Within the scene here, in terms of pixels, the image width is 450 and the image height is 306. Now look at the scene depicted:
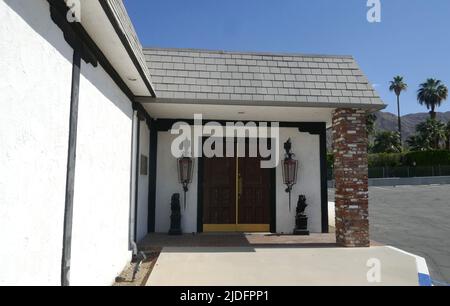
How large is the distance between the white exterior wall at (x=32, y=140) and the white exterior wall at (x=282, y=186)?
5.89m

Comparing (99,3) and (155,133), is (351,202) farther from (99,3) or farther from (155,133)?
(99,3)

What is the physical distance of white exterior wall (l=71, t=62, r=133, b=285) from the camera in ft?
12.3

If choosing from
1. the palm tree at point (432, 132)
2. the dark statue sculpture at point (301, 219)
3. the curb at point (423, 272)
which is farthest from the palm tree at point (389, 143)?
the curb at point (423, 272)

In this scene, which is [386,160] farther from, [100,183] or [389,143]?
[100,183]

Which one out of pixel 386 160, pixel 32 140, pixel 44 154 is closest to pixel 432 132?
pixel 386 160

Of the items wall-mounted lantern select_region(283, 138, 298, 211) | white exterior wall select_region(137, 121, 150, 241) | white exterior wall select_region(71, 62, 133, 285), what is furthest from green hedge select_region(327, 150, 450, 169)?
white exterior wall select_region(71, 62, 133, 285)

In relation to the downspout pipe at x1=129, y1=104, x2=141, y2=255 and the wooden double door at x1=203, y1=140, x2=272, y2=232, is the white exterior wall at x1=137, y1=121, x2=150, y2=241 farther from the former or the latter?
the wooden double door at x1=203, y1=140, x2=272, y2=232

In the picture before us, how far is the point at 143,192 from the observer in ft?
26.7

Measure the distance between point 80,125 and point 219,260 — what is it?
355cm

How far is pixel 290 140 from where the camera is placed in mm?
9367

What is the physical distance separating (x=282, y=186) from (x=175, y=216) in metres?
2.90

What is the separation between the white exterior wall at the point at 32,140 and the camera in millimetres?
2309
